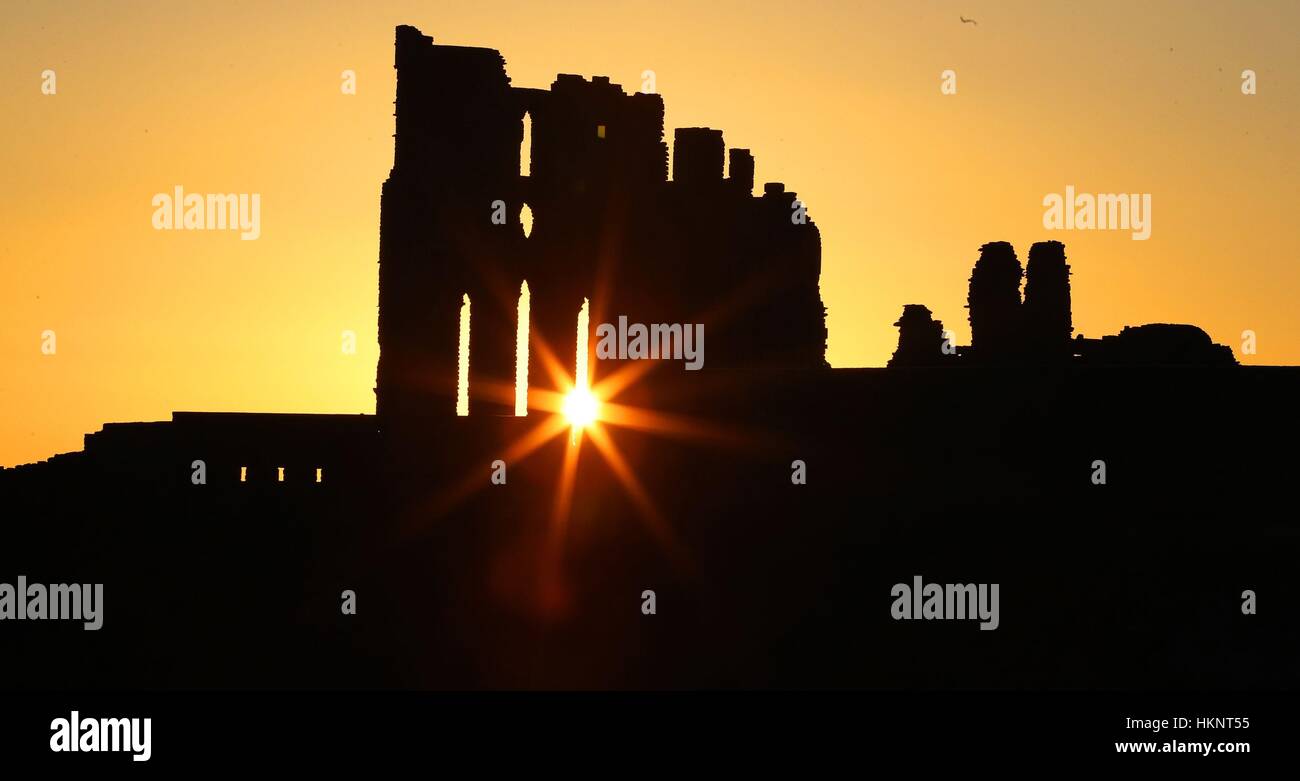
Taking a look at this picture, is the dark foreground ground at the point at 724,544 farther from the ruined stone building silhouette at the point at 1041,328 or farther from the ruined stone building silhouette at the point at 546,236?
the ruined stone building silhouette at the point at 1041,328

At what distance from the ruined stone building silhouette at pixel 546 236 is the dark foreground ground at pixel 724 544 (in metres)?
2.35

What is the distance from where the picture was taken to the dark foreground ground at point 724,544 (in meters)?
26.2

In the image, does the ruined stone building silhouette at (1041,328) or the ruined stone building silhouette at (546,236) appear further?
the ruined stone building silhouette at (1041,328)

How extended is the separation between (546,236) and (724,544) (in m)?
6.70

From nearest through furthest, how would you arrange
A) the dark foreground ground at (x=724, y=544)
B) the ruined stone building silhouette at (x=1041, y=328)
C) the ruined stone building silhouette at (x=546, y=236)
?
the dark foreground ground at (x=724, y=544)
the ruined stone building silhouette at (x=546, y=236)
the ruined stone building silhouette at (x=1041, y=328)

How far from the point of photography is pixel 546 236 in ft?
105

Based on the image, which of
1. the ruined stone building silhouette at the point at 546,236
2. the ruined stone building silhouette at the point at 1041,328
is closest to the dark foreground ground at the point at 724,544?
the ruined stone building silhouette at the point at 546,236

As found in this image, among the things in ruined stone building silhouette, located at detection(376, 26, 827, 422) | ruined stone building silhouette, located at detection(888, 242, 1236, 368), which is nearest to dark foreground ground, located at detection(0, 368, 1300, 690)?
ruined stone building silhouette, located at detection(376, 26, 827, 422)

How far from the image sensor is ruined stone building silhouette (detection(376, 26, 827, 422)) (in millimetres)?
30453

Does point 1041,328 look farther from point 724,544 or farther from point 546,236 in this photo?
point 724,544

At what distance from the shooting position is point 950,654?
26047 mm

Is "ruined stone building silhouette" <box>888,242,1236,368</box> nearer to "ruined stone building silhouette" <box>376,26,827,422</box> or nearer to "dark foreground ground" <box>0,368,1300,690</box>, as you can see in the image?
"ruined stone building silhouette" <box>376,26,827,422</box>

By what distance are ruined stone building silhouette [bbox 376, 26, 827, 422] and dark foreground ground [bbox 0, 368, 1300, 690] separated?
92.6 inches

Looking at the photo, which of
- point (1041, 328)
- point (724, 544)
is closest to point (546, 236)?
point (724, 544)
